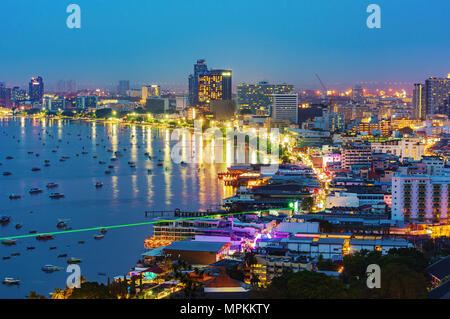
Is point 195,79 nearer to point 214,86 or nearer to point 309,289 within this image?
point 214,86

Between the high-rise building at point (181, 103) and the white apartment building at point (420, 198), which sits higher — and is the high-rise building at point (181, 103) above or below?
above

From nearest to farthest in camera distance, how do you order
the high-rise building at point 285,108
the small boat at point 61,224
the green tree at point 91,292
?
the green tree at point 91,292 → the small boat at point 61,224 → the high-rise building at point 285,108

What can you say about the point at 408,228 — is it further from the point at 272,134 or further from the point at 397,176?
the point at 272,134

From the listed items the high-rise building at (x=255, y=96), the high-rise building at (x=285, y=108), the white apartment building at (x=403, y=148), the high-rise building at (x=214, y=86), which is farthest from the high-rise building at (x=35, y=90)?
the white apartment building at (x=403, y=148)

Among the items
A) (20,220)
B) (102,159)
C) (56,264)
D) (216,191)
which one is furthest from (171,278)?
(102,159)

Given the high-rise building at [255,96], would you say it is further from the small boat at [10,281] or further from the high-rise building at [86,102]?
the small boat at [10,281]

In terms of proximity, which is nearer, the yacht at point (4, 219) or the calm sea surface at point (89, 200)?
the calm sea surface at point (89, 200)
